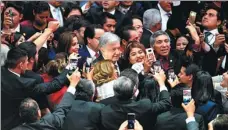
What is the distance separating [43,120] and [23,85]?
0.64 m

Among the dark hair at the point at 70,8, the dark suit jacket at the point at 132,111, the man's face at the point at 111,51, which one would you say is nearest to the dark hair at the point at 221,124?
the dark suit jacket at the point at 132,111

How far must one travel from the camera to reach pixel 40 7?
1403cm

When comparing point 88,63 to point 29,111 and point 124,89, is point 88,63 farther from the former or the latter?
point 29,111

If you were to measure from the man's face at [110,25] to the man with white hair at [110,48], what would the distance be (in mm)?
494

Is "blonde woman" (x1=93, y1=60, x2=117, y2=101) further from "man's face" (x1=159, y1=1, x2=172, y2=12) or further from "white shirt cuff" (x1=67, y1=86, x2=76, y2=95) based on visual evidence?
"man's face" (x1=159, y1=1, x2=172, y2=12)

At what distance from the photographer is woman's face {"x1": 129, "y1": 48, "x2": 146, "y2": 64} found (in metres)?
Result: 13.3

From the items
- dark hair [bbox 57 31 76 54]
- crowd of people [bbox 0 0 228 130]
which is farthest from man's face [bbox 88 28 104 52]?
dark hair [bbox 57 31 76 54]

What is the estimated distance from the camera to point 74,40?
13.5 meters

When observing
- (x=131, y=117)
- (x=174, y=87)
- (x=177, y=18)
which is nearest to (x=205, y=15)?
(x=177, y=18)

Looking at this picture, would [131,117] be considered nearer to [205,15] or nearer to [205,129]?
[205,129]

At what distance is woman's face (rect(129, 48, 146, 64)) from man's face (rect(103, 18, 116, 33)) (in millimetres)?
743

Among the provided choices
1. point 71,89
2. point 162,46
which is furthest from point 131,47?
point 71,89

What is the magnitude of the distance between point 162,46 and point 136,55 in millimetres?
517

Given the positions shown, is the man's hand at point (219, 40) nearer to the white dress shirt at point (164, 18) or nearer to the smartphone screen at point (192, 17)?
the smartphone screen at point (192, 17)
